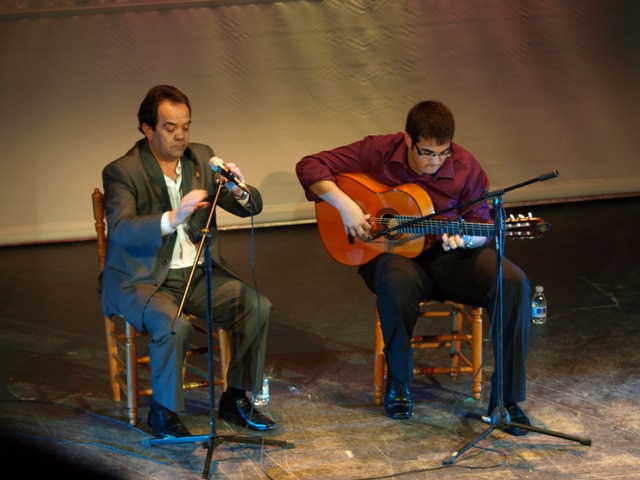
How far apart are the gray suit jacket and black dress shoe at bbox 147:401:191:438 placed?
0.37 m

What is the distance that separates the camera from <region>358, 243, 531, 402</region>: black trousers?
150 inches

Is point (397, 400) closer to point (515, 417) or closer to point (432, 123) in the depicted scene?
point (515, 417)

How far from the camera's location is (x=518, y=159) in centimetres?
801

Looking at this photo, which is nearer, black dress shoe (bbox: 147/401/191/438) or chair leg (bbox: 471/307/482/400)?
black dress shoe (bbox: 147/401/191/438)

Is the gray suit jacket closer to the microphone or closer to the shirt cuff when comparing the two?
the shirt cuff

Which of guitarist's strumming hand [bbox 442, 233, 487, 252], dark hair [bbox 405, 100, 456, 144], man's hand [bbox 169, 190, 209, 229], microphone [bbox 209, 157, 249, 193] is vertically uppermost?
dark hair [bbox 405, 100, 456, 144]

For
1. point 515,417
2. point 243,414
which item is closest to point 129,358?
point 243,414

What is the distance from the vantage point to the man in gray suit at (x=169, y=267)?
3.72m

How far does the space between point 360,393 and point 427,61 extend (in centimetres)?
418

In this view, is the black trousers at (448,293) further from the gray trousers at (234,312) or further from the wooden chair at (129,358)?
the wooden chair at (129,358)

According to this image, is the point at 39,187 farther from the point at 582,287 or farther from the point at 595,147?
the point at 595,147

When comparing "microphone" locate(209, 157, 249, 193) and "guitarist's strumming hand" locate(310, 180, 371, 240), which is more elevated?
"microphone" locate(209, 157, 249, 193)

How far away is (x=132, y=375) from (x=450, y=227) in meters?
1.56

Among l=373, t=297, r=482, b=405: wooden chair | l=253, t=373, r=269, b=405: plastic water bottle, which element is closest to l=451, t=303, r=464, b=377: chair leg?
l=373, t=297, r=482, b=405: wooden chair
